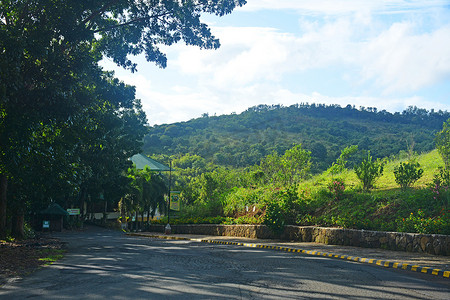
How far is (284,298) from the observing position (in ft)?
25.8

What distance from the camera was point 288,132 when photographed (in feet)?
340

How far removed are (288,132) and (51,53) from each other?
89668mm

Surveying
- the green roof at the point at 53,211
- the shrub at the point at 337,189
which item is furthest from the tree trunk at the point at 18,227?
the green roof at the point at 53,211

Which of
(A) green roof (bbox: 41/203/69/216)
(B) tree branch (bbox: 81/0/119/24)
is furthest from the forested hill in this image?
(B) tree branch (bbox: 81/0/119/24)

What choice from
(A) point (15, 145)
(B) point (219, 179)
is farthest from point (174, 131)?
(A) point (15, 145)

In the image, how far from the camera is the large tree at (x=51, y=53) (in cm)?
1472

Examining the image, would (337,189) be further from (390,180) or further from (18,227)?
(18,227)

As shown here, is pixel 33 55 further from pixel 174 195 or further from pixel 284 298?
pixel 174 195

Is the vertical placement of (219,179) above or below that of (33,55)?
below

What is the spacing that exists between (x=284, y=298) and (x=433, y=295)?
3.04m

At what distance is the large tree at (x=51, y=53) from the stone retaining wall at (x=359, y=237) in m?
11.4

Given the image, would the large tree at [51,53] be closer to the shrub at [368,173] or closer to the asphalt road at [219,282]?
the asphalt road at [219,282]

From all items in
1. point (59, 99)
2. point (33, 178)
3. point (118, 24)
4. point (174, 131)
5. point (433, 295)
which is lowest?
point (433, 295)

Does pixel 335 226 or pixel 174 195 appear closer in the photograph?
pixel 335 226
